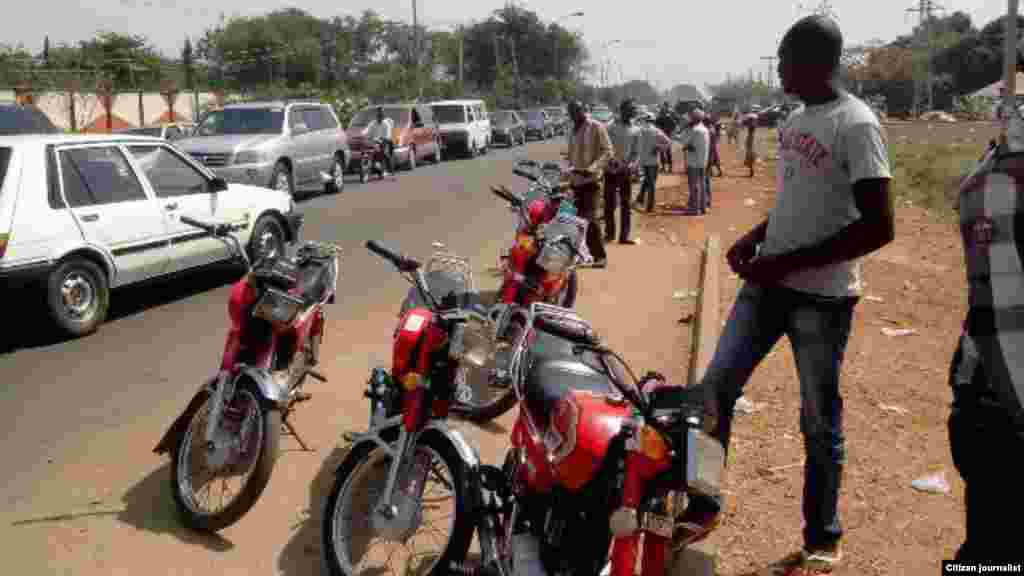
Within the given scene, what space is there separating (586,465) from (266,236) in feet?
24.5

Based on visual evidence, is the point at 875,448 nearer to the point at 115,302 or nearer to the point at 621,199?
the point at 115,302

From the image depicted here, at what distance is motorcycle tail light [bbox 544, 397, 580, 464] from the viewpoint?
110 inches

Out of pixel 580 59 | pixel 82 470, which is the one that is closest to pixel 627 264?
pixel 82 470

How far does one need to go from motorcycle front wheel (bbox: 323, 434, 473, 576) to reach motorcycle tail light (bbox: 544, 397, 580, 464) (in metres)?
0.48

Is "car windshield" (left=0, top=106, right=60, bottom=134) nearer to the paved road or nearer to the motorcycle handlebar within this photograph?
the paved road

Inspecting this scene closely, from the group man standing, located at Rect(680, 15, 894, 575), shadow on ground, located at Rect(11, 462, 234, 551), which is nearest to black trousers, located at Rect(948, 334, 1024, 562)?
man standing, located at Rect(680, 15, 894, 575)

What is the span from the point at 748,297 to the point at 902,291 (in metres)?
6.23

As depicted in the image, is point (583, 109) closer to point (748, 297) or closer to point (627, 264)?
point (627, 264)

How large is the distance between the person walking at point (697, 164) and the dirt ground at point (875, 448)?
18.8 feet

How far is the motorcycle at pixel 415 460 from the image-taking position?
10.8 feet

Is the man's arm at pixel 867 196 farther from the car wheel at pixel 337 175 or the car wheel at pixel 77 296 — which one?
the car wheel at pixel 337 175

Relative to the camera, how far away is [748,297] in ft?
11.8

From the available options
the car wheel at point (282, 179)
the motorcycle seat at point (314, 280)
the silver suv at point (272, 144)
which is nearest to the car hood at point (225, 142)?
the silver suv at point (272, 144)

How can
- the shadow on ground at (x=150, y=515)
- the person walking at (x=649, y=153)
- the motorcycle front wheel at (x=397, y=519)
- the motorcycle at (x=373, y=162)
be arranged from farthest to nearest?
1. the motorcycle at (x=373, y=162)
2. the person walking at (x=649, y=153)
3. the shadow on ground at (x=150, y=515)
4. the motorcycle front wheel at (x=397, y=519)
